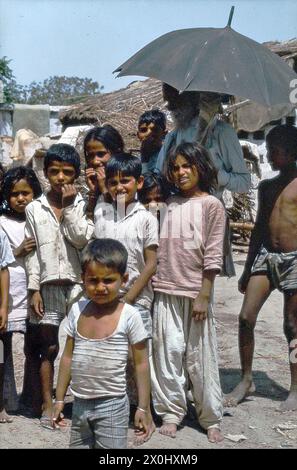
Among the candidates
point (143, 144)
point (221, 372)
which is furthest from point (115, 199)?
point (221, 372)

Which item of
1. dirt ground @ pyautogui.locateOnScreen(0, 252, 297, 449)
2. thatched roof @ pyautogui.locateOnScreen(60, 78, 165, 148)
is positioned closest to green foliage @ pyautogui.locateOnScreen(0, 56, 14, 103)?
thatched roof @ pyautogui.locateOnScreen(60, 78, 165, 148)

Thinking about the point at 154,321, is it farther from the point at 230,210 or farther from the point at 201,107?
the point at 230,210

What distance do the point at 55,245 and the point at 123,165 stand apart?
2.02ft

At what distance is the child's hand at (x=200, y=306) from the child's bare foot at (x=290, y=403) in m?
1.06

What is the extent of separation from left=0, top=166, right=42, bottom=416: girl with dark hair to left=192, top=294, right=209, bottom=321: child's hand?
0.97 metres

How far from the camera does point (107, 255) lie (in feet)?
10.8

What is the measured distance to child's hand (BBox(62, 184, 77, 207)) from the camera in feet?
13.8

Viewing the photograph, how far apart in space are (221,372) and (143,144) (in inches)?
72.4

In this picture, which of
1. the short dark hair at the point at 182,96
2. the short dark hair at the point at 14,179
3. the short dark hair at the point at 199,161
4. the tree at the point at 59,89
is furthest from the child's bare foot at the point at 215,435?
the tree at the point at 59,89

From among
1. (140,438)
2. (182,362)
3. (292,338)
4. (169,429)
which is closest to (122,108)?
(292,338)

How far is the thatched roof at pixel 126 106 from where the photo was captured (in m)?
13.0

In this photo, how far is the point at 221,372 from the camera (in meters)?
5.73

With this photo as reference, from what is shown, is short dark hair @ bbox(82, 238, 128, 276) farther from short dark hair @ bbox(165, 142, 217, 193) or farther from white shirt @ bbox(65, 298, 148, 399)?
short dark hair @ bbox(165, 142, 217, 193)

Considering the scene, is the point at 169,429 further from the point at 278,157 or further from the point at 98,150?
the point at 278,157
